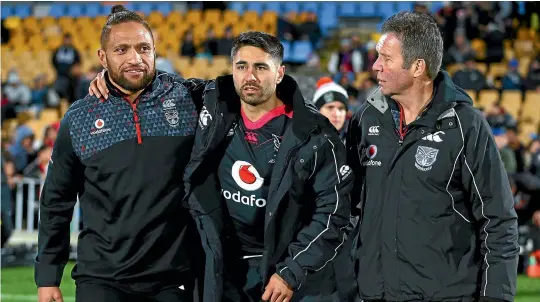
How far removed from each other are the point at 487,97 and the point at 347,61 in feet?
10.9

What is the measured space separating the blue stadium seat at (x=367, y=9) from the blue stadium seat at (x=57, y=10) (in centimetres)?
855

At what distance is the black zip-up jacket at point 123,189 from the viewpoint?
4.66 metres

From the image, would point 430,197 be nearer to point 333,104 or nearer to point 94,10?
point 333,104

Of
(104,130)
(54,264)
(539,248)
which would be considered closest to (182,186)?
(104,130)

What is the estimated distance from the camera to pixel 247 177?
14.9 ft

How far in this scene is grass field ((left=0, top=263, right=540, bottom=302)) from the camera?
9.98 metres

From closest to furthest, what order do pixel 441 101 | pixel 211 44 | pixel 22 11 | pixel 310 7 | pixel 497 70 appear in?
pixel 441 101, pixel 497 70, pixel 211 44, pixel 310 7, pixel 22 11

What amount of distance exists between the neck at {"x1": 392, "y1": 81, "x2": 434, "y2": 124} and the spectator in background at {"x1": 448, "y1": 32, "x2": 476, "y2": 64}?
50.8 feet

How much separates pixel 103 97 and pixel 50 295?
3.48 ft

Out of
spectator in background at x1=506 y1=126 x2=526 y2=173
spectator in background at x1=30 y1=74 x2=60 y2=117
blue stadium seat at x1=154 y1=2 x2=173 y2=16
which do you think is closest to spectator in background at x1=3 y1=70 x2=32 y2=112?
spectator in background at x1=30 y1=74 x2=60 y2=117

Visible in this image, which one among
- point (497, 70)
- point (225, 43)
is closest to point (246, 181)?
point (497, 70)

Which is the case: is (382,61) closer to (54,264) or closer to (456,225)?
(456,225)

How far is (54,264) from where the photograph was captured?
4.85 meters

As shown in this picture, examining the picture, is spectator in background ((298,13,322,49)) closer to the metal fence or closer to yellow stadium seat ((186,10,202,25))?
yellow stadium seat ((186,10,202,25))
